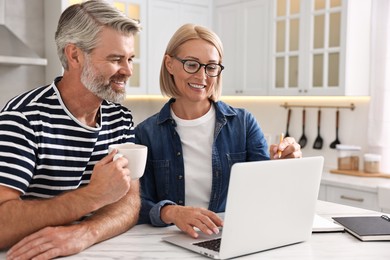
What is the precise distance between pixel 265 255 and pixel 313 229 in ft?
0.88

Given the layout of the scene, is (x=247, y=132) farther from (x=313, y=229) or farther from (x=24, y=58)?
(x=24, y=58)

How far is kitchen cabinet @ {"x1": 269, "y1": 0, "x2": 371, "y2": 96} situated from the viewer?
11.5ft

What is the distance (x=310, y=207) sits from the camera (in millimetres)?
1364

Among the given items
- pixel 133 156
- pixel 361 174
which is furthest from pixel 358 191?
pixel 133 156

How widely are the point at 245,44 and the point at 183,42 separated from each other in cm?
253

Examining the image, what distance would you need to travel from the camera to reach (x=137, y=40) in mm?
4316

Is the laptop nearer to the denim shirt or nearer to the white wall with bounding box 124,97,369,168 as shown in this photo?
the denim shirt

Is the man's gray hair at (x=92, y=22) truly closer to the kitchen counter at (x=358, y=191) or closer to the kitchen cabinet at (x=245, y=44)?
the kitchen counter at (x=358, y=191)

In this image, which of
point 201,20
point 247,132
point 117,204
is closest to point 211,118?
point 247,132

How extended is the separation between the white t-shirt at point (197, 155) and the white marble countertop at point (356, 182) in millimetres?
1703

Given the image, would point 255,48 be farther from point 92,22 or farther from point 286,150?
point 92,22

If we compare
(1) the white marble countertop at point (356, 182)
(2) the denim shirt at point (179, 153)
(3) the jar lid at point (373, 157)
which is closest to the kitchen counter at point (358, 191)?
(1) the white marble countertop at point (356, 182)

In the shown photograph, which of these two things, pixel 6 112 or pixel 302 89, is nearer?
pixel 6 112

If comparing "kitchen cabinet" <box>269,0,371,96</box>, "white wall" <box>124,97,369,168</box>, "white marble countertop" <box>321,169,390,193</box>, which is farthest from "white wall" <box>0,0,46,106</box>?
"white marble countertop" <box>321,169,390,193</box>
